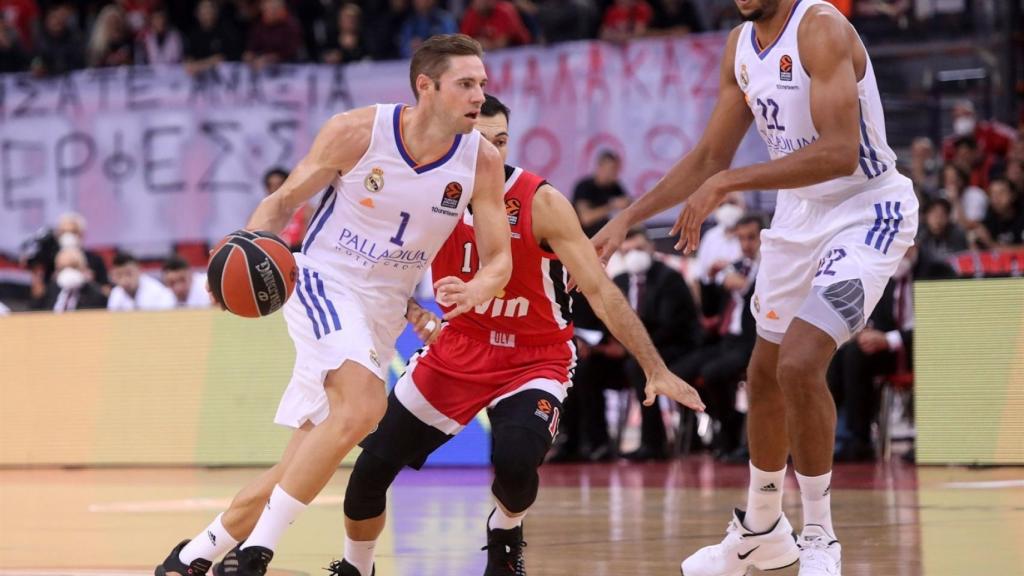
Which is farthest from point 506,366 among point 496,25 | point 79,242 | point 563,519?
point 79,242

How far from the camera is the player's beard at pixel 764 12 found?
6328mm

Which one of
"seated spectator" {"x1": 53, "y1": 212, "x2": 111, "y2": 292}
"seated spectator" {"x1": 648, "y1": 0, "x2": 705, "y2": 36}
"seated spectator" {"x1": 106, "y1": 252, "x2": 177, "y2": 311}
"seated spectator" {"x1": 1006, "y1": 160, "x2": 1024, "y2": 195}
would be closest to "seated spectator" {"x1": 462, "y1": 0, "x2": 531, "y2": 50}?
"seated spectator" {"x1": 648, "y1": 0, "x2": 705, "y2": 36}

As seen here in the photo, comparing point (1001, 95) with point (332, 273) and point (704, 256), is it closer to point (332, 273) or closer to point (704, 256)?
point (704, 256)

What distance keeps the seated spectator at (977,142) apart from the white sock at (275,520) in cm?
1065

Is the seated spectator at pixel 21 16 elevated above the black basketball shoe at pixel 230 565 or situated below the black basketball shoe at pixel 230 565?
above

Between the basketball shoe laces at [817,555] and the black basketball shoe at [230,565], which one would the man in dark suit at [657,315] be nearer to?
the basketball shoe laces at [817,555]

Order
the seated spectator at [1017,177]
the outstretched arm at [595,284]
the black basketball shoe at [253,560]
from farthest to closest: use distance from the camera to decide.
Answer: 1. the seated spectator at [1017,177]
2. the outstretched arm at [595,284]
3. the black basketball shoe at [253,560]

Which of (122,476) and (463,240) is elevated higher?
(463,240)

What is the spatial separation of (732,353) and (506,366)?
7143 mm

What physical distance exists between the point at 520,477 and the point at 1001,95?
11937 millimetres

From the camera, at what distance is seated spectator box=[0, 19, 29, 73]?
64.2 feet

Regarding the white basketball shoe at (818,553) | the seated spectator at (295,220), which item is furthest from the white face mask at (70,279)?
the white basketball shoe at (818,553)

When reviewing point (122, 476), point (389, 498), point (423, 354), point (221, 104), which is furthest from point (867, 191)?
point (221, 104)

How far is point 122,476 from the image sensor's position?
13148 mm
